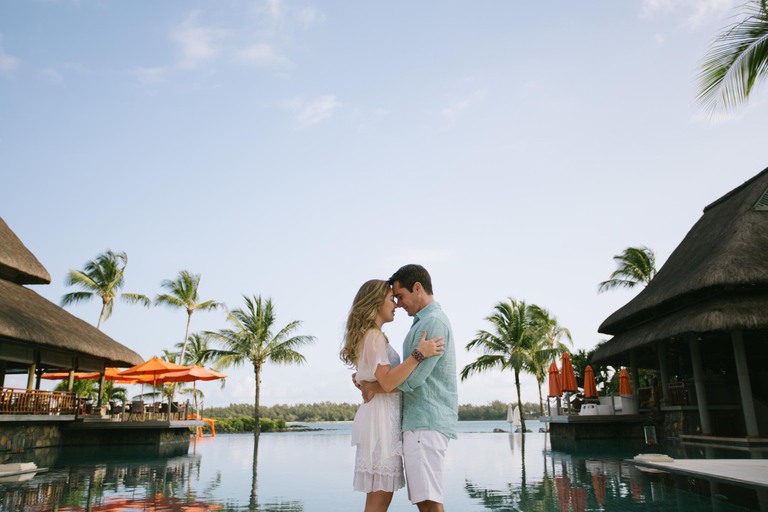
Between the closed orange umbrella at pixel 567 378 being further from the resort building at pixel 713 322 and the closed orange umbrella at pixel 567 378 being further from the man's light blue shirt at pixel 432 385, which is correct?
the man's light blue shirt at pixel 432 385

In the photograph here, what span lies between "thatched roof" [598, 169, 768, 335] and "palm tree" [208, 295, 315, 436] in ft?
46.8

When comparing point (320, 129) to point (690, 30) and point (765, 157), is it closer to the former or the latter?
point (690, 30)

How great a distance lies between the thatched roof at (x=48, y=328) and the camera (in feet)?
36.3

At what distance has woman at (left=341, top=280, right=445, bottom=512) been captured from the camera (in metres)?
2.10

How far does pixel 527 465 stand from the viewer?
331 inches

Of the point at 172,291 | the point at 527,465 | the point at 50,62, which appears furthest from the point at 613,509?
the point at 172,291

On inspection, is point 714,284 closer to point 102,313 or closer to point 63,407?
point 63,407

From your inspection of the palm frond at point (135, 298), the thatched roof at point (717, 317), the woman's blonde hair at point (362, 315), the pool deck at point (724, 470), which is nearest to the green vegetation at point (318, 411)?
the palm frond at point (135, 298)

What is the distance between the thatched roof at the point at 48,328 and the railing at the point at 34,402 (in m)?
1.44

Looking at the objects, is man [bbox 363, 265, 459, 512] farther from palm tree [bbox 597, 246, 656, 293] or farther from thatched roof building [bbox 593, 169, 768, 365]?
palm tree [bbox 597, 246, 656, 293]

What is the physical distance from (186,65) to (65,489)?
9111 millimetres

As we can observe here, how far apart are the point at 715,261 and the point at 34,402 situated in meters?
15.8

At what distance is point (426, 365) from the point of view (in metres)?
2.10

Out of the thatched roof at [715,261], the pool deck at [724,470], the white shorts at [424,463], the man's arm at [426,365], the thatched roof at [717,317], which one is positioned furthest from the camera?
the thatched roof at [715,261]
